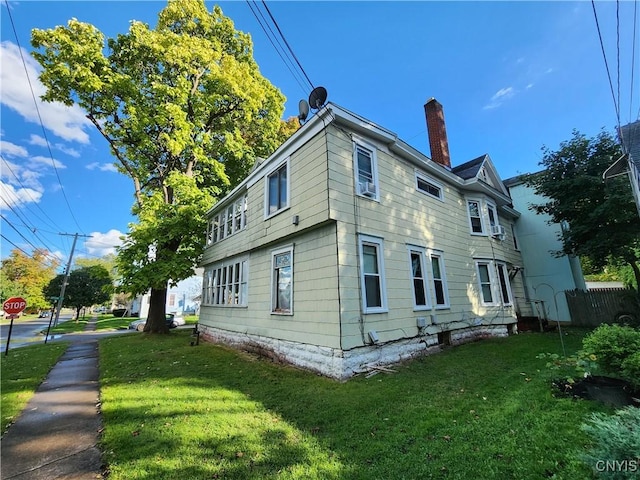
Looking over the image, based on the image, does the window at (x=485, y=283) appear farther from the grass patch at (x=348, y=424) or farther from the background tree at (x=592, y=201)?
the grass patch at (x=348, y=424)

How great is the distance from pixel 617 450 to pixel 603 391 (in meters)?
2.59

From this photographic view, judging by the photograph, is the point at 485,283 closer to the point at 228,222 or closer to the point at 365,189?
the point at 365,189

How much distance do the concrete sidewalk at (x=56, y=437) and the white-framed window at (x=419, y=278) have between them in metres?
Answer: 7.61

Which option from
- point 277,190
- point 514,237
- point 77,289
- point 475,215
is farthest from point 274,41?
point 77,289

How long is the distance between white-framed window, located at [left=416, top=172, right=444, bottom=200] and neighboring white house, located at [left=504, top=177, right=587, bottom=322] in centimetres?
625

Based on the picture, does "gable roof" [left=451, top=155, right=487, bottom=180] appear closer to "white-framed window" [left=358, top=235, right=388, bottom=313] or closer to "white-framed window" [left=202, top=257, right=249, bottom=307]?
"white-framed window" [left=358, top=235, right=388, bottom=313]

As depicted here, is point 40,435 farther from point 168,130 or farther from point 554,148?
point 554,148

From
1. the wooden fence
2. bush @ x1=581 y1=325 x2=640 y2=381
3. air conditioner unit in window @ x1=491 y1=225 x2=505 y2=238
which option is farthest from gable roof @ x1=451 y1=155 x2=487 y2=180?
bush @ x1=581 y1=325 x2=640 y2=381

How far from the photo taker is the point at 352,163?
307 inches

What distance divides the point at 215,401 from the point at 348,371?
2.76 meters

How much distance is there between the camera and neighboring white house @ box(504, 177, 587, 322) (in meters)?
14.1

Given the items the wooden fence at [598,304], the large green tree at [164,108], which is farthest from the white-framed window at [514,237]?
the large green tree at [164,108]

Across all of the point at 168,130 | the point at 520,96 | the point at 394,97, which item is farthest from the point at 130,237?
the point at 520,96

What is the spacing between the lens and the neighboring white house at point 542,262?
1413 centimetres
